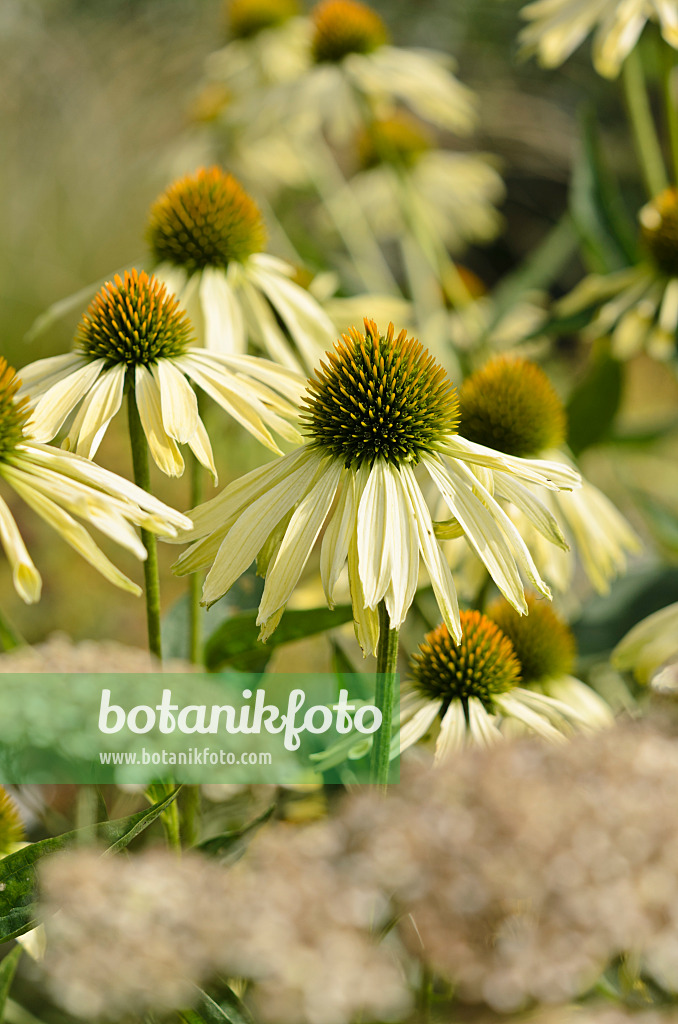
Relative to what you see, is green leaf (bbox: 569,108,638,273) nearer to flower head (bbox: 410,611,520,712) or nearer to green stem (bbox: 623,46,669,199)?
green stem (bbox: 623,46,669,199)

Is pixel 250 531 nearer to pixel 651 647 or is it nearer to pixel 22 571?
pixel 22 571

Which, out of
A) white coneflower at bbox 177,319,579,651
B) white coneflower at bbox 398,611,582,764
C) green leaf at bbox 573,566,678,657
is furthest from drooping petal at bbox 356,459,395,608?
green leaf at bbox 573,566,678,657

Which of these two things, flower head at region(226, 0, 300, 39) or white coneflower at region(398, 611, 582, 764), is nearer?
white coneflower at region(398, 611, 582, 764)

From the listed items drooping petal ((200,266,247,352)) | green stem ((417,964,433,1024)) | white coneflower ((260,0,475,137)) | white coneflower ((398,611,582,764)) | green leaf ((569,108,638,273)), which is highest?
white coneflower ((260,0,475,137))

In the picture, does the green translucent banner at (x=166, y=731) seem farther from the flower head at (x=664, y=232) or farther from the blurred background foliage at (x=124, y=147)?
the blurred background foliage at (x=124, y=147)

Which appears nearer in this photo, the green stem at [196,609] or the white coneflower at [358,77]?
the green stem at [196,609]

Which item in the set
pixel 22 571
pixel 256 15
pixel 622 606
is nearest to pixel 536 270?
pixel 622 606

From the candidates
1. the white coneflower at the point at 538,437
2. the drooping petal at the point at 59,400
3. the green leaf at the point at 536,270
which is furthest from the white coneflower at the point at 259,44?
the drooping petal at the point at 59,400
